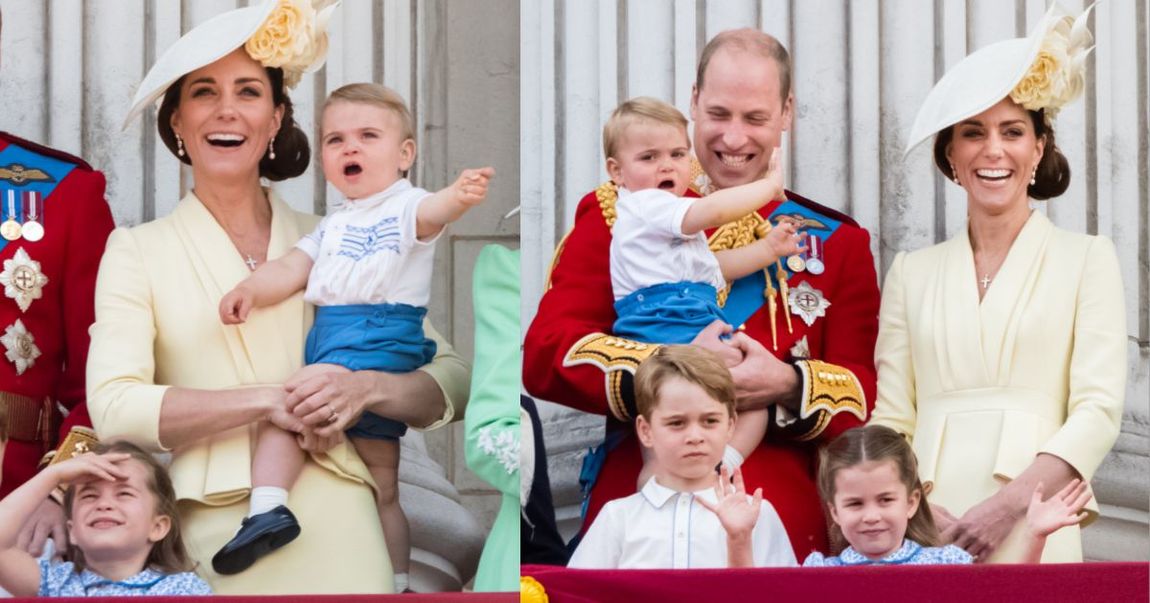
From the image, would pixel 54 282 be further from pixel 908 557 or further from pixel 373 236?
pixel 908 557

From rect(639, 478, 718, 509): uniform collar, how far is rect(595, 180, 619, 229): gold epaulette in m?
0.63

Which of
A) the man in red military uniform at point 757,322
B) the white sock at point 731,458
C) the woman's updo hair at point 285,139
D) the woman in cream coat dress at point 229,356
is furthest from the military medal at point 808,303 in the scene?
the woman's updo hair at point 285,139

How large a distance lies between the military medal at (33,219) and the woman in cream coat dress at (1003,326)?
78.9 inches

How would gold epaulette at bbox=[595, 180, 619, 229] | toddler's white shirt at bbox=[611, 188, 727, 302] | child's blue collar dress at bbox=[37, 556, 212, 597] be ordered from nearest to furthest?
child's blue collar dress at bbox=[37, 556, 212, 597]
toddler's white shirt at bbox=[611, 188, 727, 302]
gold epaulette at bbox=[595, 180, 619, 229]

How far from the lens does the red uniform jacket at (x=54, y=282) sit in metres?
4.95

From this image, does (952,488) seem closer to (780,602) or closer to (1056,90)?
(780,602)

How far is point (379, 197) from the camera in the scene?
16.4 feet

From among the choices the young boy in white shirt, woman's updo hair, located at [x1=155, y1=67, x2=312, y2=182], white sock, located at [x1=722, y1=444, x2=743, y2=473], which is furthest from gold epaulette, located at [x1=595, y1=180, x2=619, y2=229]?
woman's updo hair, located at [x1=155, y1=67, x2=312, y2=182]

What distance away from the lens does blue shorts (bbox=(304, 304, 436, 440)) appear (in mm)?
4930

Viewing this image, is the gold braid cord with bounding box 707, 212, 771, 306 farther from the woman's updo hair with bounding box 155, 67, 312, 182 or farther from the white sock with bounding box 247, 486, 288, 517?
the white sock with bounding box 247, 486, 288, 517

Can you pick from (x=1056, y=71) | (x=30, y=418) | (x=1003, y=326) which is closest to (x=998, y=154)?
(x=1056, y=71)

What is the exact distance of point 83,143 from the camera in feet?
16.9

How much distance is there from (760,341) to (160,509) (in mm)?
1445

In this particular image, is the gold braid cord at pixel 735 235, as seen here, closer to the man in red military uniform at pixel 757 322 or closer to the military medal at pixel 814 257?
the man in red military uniform at pixel 757 322
